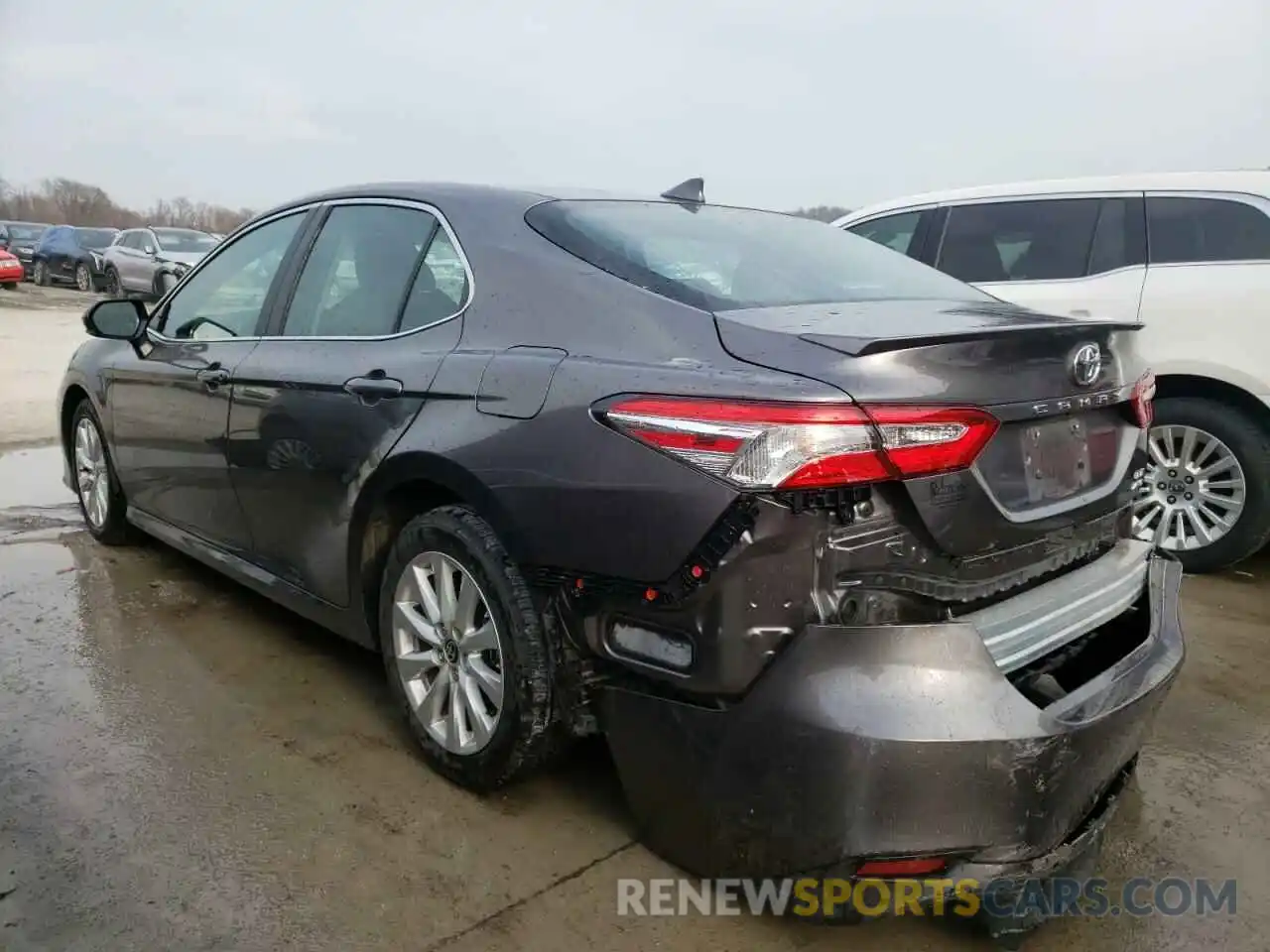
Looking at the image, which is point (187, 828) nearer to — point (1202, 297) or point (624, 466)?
point (624, 466)

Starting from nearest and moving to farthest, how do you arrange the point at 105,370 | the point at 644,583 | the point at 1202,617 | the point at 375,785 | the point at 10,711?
the point at 644,583 → the point at 375,785 → the point at 10,711 → the point at 1202,617 → the point at 105,370

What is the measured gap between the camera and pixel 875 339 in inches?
77.7

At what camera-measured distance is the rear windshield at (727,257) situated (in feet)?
7.94

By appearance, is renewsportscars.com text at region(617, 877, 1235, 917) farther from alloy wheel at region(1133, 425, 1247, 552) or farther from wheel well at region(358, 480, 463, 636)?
alloy wheel at region(1133, 425, 1247, 552)

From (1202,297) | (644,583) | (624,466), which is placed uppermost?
(1202,297)

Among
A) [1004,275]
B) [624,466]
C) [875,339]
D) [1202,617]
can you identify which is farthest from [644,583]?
[1004,275]

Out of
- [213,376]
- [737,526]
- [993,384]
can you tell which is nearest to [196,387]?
[213,376]

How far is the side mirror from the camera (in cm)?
409

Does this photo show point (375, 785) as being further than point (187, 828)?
Yes

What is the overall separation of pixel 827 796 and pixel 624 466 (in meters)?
0.75

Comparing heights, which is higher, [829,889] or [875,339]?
[875,339]

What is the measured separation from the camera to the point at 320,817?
256cm

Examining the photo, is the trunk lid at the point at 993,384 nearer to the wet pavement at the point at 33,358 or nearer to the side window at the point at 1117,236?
the side window at the point at 1117,236

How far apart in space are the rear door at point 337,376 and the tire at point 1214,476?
334 centimetres
